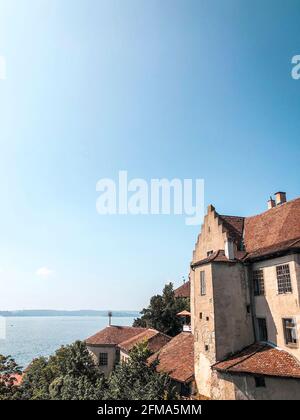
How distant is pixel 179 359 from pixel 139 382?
830 centimetres

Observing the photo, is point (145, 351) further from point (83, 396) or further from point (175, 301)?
point (175, 301)

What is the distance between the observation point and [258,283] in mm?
26516

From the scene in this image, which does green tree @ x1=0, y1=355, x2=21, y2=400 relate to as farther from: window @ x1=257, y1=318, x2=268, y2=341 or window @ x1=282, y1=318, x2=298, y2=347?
window @ x1=282, y1=318, x2=298, y2=347

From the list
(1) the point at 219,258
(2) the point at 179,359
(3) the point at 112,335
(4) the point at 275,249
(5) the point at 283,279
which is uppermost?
(4) the point at 275,249

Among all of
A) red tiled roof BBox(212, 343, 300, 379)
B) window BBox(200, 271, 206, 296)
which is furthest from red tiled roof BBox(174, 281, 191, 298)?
red tiled roof BBox(212, 343, 300, 379)

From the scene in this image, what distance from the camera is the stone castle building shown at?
22084mm

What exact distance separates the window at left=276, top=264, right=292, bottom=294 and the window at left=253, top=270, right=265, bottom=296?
194cm

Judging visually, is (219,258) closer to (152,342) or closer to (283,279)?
(283,279)

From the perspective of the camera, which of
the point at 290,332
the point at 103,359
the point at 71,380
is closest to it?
the point at 290,332

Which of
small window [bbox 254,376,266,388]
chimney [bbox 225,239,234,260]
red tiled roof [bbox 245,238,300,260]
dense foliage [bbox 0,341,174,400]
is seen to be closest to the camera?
small window [bbox 254,376,266,388]

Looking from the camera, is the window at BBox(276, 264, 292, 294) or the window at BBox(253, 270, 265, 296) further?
the window at BBox(253, 270, 265, 296)

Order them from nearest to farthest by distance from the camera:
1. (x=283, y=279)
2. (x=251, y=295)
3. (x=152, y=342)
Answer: (x=283, y=279), (x=251, y=295), (x=152, y=342)

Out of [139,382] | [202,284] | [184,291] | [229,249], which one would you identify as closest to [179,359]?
[139,382]

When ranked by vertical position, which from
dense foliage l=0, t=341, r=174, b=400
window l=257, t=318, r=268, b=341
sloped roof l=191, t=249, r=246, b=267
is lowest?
dense foliage l=0, t=341, r=174, b=400
